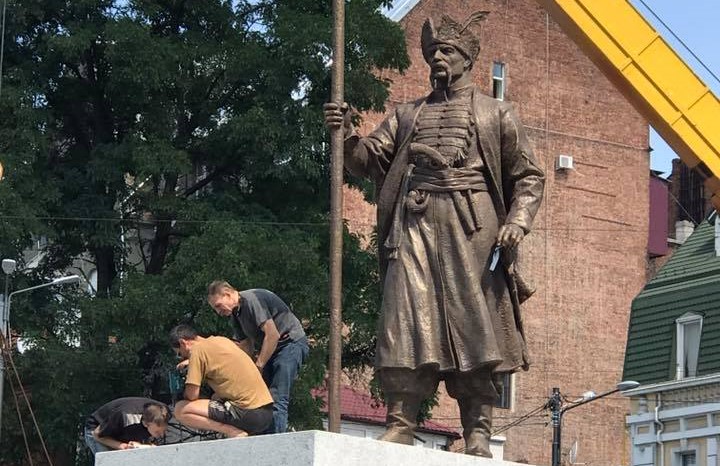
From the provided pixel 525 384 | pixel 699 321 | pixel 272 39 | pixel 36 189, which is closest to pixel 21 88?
pixel 36 189

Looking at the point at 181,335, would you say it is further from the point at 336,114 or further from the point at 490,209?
the point at 490,209

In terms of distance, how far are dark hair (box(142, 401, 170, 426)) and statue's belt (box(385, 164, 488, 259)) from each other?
2324 millimetres

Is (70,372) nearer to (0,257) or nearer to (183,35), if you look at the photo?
(0,257)

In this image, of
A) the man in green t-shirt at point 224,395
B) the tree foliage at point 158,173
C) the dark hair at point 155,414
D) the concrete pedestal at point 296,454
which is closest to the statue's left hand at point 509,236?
the concrete pedestal at point 296,454

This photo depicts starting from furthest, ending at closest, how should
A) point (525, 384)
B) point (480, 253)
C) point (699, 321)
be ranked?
point (525, 384)
point (699, 321)
point (480, 253)

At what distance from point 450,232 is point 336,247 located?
0.69 meters

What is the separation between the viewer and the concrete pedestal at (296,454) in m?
10.2

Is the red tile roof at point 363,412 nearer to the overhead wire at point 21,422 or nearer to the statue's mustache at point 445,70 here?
the overhead wire at point 21,422

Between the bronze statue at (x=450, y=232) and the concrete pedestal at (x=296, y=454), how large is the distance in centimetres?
89

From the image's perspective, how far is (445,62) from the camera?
12.2 metres

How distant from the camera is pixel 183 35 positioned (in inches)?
1132

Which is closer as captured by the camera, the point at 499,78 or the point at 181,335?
the point at 181,335

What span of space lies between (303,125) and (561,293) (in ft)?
67.2

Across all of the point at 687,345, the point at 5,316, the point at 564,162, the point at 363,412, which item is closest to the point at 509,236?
the point at 5,316
